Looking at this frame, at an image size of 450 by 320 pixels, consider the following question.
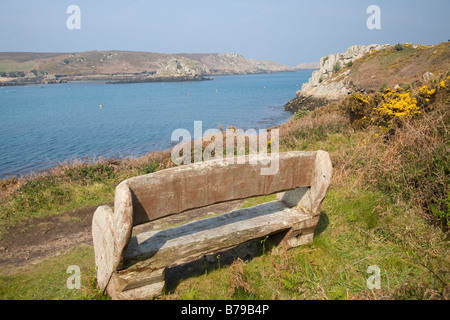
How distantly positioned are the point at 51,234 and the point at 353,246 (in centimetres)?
545

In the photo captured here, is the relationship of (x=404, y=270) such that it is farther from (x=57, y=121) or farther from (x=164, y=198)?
(x=57, y=121)

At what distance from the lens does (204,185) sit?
3.01 meters

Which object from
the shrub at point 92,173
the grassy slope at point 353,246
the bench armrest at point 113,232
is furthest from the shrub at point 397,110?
the shrub at point 92,173

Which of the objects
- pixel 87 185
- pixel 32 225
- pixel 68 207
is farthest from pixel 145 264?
pixel 87 185

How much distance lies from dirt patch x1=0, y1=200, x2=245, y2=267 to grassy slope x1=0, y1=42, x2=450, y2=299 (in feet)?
1.14

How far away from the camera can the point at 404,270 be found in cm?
331

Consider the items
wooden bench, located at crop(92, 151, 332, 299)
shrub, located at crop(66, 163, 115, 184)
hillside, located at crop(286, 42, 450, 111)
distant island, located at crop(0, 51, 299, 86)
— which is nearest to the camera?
wooden bench, located at crop(92, 151, 332, 299)

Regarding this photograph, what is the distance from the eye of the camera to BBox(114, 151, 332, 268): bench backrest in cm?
260

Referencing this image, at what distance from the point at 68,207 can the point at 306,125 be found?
332 inches

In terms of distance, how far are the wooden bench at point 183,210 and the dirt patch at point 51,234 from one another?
2162 mm

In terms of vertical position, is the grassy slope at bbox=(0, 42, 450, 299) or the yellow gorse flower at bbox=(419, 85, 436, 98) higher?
the yellow gorse flower at bbox=(419, 85, 436, 98)
